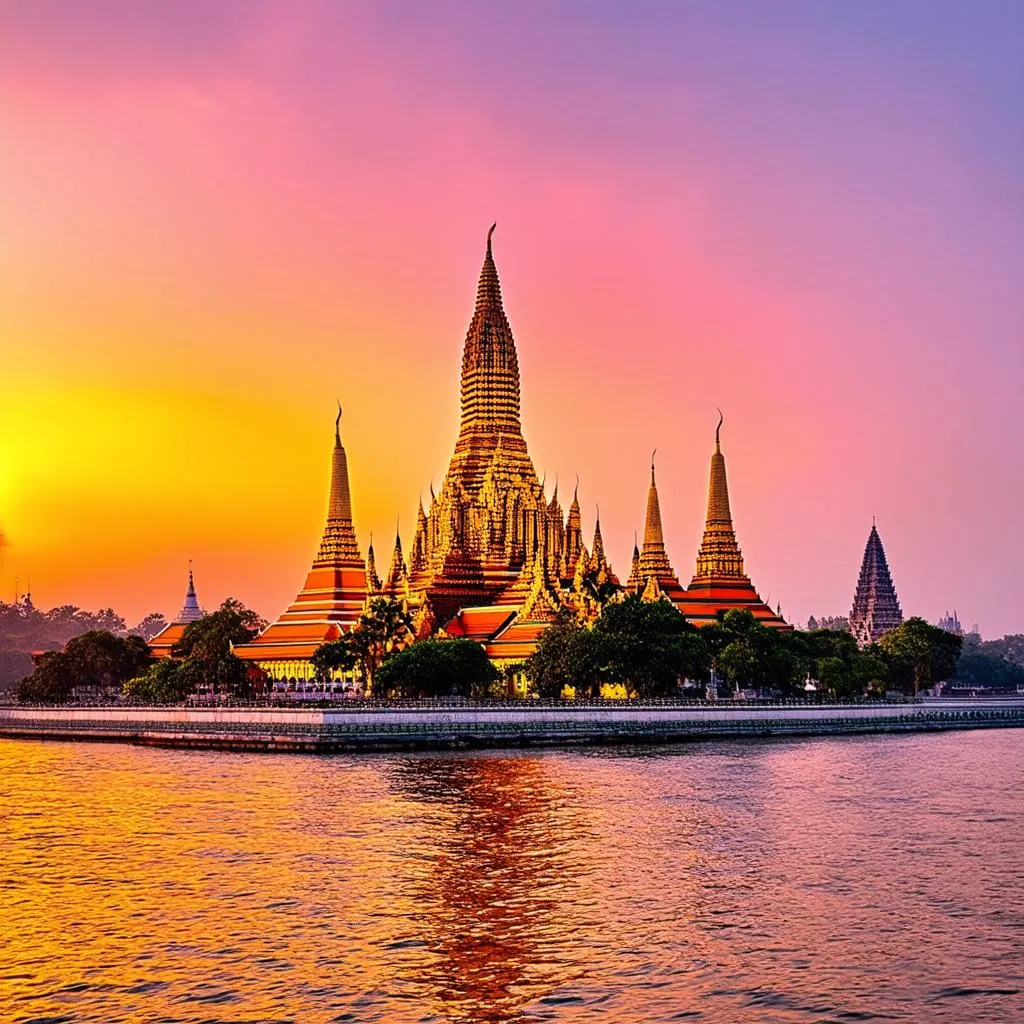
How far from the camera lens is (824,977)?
79.4 feet

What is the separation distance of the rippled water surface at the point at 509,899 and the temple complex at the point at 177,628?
69.4 meters

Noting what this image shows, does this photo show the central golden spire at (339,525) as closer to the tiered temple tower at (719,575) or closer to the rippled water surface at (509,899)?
the tiered temple tower at (719,575)

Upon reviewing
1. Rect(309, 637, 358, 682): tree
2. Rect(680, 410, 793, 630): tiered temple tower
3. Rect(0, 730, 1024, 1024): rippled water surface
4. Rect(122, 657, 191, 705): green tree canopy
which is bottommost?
Rect(0, 730, 1024, 1024): rippled water surface

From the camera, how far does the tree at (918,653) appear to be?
358 ft

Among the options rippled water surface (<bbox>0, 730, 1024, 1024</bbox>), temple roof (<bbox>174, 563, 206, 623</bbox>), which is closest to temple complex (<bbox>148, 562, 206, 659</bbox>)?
temple roof (<bbox>174, 563, 206, 623</bbox>)

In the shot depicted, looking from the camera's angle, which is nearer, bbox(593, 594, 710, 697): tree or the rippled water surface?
the rippled water surface

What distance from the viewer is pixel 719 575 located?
116 m

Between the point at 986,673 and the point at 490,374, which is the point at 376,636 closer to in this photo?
the point at 490,374

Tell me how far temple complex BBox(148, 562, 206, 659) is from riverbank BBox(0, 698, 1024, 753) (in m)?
31.4

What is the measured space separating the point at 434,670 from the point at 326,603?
29.0 m

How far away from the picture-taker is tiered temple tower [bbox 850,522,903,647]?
6796 inches

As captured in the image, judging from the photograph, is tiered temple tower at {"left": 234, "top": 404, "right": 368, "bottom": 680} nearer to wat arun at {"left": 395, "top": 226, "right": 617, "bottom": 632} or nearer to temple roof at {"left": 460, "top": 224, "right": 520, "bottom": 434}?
wat arun at {"left": 395, "top": 226, "right": 617, "bottom": 632}

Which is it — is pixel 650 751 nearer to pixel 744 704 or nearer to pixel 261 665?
pixel 744 704

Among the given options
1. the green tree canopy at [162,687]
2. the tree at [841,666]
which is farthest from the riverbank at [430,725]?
the green tree canopy at [162,687]
